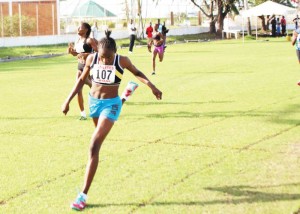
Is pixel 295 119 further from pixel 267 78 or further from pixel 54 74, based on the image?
pixel 54 74

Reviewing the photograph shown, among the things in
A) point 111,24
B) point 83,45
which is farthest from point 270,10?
point 83,45

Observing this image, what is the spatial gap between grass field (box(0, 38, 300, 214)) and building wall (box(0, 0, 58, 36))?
95.1 feet

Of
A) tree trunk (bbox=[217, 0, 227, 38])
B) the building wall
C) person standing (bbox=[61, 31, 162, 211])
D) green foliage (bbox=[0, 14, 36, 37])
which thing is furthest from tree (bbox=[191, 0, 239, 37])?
person standing (bbox=[61, 31, 162, 211])

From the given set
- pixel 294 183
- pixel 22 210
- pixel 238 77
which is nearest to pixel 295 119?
pixel 294 183

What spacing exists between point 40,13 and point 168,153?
40.0 m

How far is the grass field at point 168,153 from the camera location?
683cm

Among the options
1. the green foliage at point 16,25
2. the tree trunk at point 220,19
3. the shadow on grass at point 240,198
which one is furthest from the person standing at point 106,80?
the tree trunk at point 220,19

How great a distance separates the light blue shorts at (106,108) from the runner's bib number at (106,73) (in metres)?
0.24

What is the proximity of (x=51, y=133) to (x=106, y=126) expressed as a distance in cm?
451

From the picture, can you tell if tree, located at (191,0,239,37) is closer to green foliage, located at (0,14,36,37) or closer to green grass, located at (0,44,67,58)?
green foliage, located at (0,14,36,37)

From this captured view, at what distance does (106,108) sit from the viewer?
705cm

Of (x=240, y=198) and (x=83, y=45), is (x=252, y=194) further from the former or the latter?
(x=83, y=45)

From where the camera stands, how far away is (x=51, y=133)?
11.1 meters

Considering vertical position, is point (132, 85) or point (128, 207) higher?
point (132, 85)
